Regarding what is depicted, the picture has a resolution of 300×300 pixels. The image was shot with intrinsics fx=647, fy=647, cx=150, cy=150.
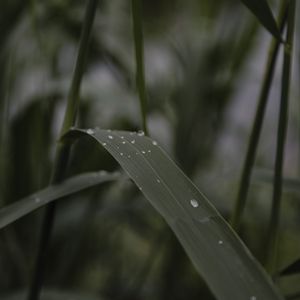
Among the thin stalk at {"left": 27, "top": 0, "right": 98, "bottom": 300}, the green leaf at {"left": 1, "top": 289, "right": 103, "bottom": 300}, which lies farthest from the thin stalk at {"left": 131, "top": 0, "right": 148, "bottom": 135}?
the green leaf at {"left": 1, "top": 289, "right": 103, "bottom": 300}

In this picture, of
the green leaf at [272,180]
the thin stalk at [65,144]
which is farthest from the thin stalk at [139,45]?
the green leaf at [272,180]

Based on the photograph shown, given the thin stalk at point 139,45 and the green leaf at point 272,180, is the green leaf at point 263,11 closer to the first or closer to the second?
the thin stalk at point 139,45

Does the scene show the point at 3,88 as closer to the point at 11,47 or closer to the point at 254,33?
the point at 11,47

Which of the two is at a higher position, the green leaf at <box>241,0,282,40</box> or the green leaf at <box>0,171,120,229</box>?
the green leaf at <box>241,0,282,40</box>

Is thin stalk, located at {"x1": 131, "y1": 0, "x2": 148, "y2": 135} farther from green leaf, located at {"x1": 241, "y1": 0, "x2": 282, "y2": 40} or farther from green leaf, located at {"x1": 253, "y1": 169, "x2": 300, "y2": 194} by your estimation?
green leaf, located at {"x1": 253, "y1": 169, "x2": 300, "y2": 194}

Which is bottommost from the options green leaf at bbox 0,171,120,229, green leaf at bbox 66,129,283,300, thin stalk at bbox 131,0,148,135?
green leaf at bbox 0,171,120,229

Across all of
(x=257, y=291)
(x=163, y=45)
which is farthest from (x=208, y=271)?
(x=163, y=45)
